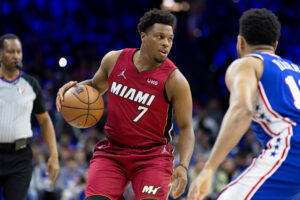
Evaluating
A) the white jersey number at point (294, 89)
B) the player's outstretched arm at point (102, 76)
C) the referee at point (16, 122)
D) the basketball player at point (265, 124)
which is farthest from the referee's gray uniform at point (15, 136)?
the white jersey number at point (294, 89)

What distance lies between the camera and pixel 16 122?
5258mm

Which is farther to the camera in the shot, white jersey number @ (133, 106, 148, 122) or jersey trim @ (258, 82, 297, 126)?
white jersey number @ (133, 106, 148, 122)

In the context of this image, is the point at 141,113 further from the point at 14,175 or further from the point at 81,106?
the point at 14,175

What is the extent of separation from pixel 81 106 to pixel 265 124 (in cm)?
196

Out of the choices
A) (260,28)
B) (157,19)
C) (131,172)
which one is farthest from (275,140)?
(157,19)

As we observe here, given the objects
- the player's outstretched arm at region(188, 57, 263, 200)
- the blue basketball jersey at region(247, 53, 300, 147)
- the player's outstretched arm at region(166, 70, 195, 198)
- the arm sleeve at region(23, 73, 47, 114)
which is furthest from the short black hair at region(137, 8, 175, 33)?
the player's outstretched arm at region(188, 57, 263, 200)

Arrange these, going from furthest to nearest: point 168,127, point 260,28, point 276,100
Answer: point 168,127 < point 260,28 < point 276,100

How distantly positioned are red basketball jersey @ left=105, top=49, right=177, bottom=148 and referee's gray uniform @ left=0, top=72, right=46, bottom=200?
1.28 metres

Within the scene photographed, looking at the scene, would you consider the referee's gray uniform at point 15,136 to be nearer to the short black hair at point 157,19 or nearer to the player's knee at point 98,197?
the player's knee at point 98,197

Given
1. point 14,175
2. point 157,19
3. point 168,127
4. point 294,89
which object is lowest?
point 14,175

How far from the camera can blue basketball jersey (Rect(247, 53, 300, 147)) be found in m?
3.20

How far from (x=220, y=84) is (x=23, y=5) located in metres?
6.07

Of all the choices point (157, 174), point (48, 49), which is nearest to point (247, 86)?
point (157, 174)

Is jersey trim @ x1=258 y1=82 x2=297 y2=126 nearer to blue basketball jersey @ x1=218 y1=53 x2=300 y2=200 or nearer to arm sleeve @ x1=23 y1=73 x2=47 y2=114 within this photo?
blue basketball jersey @ x1=218 y1=53 x2=300 y2=200
